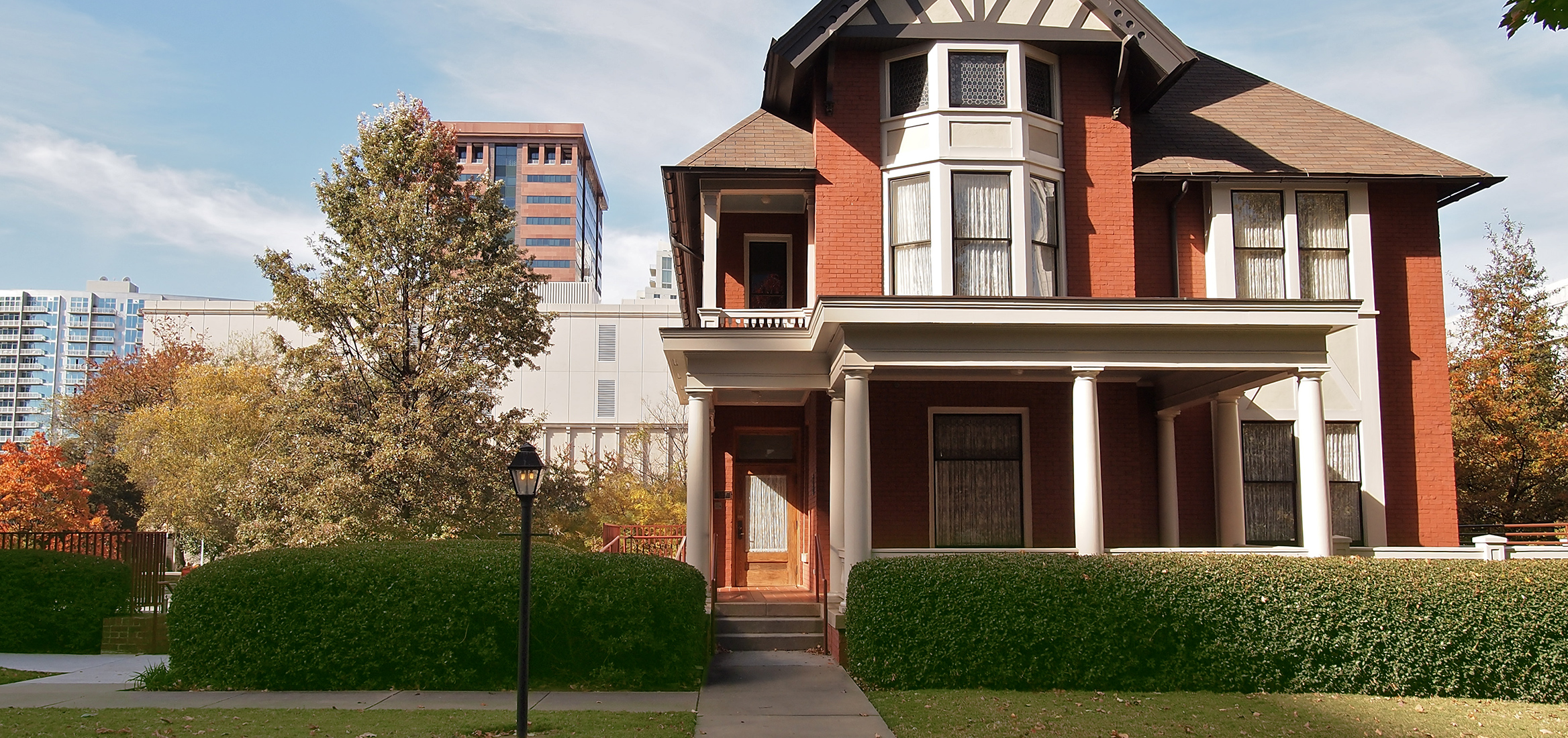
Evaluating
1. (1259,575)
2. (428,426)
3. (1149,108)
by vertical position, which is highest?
(1149,108)

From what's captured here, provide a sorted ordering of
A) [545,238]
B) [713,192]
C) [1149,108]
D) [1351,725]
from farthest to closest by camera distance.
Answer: [545,238] < [1149,108] < [713,192] < [1351,725]

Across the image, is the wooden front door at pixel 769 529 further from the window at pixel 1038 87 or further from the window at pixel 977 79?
the window at pixel 1038 87

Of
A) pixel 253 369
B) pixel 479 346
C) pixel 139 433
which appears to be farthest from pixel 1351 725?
pixel 139 433

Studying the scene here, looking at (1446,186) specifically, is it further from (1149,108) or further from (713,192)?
(713,192)

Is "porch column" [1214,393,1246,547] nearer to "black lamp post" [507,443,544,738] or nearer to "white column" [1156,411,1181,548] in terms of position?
"white column" [1156,411,1181,548]

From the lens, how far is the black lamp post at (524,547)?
29.0ft

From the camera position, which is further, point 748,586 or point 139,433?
point 139,433

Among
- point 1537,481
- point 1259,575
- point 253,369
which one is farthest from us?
point 253,369

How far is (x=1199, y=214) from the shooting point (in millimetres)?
17438

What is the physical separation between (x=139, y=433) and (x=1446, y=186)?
4083 cm

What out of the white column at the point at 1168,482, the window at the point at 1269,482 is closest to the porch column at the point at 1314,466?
the white column at the point at 1168,482

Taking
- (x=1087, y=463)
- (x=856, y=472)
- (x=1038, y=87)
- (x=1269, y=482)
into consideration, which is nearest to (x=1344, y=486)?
(x=1269, y=482)

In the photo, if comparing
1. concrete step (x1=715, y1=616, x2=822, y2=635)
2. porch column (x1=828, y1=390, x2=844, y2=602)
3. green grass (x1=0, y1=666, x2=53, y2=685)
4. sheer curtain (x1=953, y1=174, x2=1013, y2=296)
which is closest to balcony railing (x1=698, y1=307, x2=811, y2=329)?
porch column (x1=828, y1=390, x2=844, y2=602)

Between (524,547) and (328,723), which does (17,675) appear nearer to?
(328,723)
